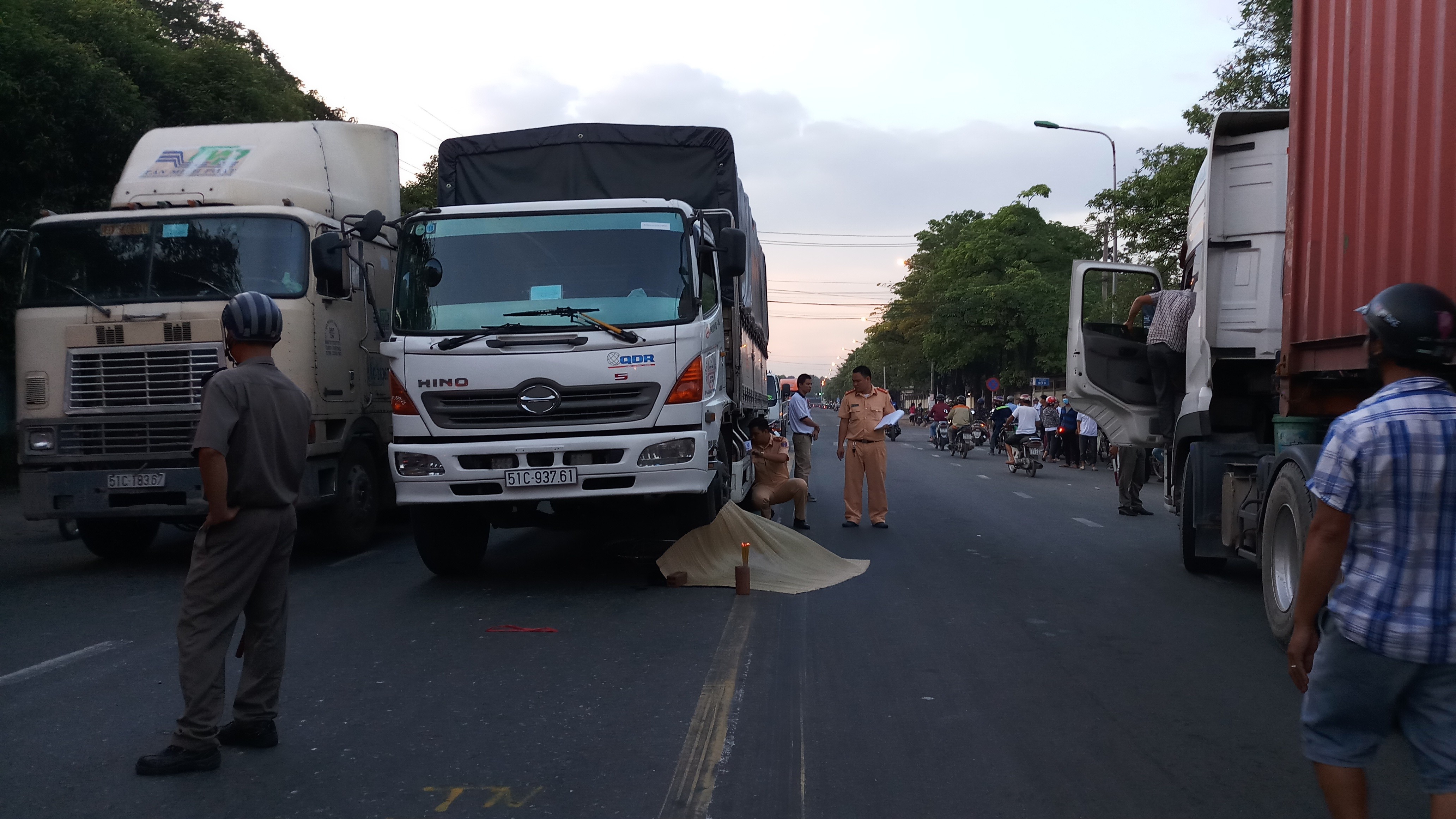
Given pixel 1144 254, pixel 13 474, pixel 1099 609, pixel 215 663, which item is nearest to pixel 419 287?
pixel 215 663

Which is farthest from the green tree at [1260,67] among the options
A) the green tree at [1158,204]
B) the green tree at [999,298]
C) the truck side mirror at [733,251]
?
the green tree at [999,298]

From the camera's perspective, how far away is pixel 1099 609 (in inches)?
305

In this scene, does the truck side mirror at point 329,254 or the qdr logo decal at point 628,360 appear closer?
the qdr logo decal at point 628,360

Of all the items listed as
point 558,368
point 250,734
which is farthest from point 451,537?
point 250,734

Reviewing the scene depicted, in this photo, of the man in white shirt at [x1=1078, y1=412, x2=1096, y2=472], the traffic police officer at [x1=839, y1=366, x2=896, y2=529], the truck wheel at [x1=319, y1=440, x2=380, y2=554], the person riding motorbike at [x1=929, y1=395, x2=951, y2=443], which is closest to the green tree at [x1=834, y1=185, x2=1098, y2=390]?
the person riding motorbike at [x1=929, y1=395, x2=951, y2=443]

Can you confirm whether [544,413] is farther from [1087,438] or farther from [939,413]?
[939,413]

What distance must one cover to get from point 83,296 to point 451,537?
3599 mm

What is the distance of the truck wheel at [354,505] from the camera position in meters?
10.1

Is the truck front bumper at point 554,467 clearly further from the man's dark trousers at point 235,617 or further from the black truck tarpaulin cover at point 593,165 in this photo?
the black truck tarpaulin cover at point 593,165

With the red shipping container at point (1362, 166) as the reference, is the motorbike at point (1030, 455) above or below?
below

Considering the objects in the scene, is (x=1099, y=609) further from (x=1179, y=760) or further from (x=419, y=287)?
(x=419, y=287)

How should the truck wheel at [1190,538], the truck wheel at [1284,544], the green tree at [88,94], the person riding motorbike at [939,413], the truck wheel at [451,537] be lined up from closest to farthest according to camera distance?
the truck wheel at [1284,544] < the truck wheel at [451,537] < the truck wheel at [1190,538] < the green tree at [88,94] < the person riding motorbike at [939,413]

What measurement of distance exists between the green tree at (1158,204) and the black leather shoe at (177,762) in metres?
24.1

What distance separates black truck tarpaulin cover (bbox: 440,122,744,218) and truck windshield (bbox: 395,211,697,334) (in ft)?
6.00
